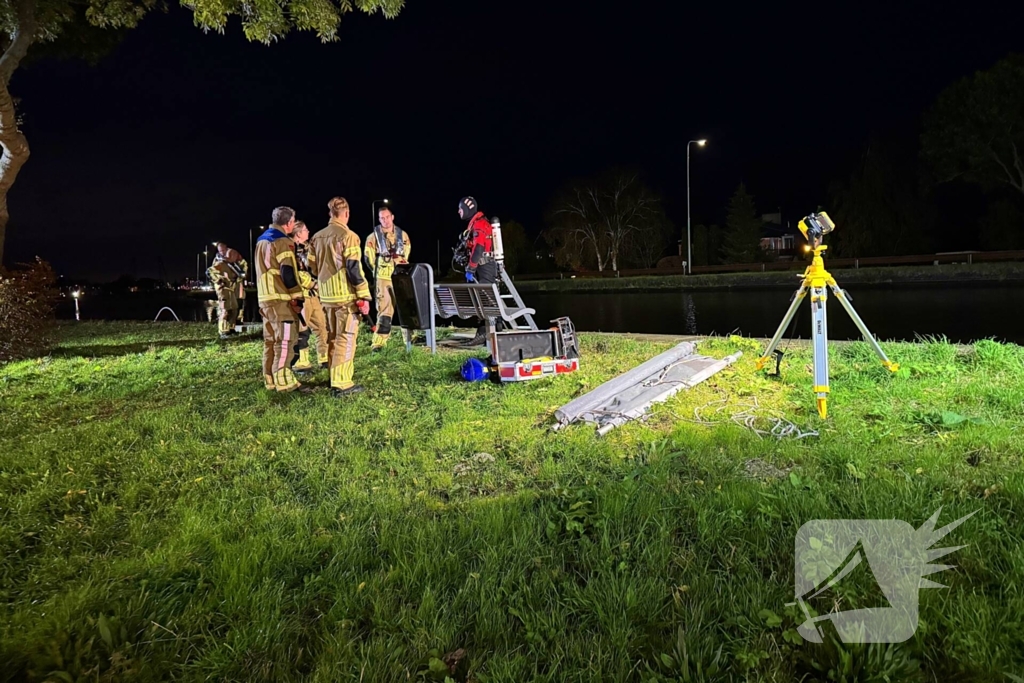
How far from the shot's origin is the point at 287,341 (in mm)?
7250

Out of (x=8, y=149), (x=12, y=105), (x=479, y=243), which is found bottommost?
(x=479, y=243)

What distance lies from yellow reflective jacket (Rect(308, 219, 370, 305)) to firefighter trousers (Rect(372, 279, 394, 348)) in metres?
3.20

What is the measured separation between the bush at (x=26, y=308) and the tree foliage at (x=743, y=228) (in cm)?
→ 4561

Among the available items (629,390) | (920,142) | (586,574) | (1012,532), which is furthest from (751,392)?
(920,142)

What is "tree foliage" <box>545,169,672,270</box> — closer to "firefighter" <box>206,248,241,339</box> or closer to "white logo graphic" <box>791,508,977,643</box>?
"firefighter" <box>206,248,241,339</box>

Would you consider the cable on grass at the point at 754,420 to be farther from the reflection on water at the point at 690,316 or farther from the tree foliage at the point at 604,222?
the tree foliage at the point at 604,222

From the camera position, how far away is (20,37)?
10617 mm

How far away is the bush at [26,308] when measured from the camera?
34.4 ft

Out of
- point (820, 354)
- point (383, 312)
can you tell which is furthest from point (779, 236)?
point (820, 354)

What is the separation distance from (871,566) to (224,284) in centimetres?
1288

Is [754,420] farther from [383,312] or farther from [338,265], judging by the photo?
[383,312]

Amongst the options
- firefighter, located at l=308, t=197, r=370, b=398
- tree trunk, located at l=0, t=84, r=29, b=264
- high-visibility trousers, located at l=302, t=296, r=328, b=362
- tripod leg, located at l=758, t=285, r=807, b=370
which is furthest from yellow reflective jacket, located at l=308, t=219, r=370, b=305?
tree trunk, located at l=0, t=84, r=29, b=264

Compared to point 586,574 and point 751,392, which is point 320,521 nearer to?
point 586,574

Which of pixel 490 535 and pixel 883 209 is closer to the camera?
pixel 490 535
